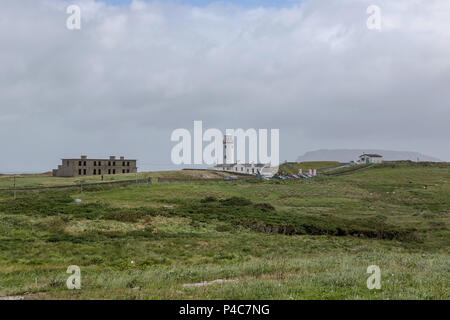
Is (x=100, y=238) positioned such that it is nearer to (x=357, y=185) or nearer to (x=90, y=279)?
(x=90, y=279)

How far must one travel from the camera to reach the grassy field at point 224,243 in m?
12.7

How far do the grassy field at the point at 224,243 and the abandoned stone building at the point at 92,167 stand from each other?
39.4 m

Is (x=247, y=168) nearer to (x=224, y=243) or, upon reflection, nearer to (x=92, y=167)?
(x=92, y=167)

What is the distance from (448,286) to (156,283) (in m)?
9.79

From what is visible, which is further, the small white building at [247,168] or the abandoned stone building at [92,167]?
the small white building at [247,168]

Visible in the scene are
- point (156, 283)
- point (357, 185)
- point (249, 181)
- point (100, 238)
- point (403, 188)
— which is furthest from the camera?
point (249, 181)

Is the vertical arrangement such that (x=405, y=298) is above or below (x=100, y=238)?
above

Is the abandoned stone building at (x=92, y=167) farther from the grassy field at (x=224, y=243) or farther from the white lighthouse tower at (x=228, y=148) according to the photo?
the white lighthouse tower at (x=228, y=148)

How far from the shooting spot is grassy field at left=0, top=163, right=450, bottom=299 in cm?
1273

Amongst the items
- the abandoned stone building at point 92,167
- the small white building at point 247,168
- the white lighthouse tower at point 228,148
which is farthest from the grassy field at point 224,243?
the white lighthouse tower at point 228,148
